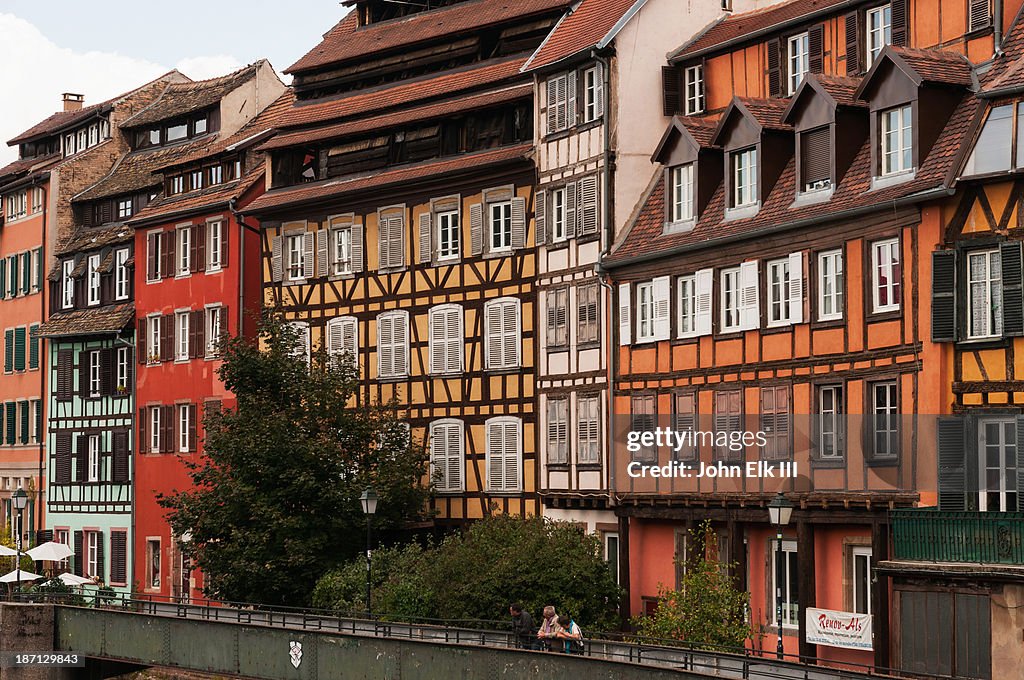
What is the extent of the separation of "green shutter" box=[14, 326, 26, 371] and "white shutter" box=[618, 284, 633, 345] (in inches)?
1519

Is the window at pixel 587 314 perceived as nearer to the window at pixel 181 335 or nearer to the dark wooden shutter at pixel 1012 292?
the dark wooden shutter at pixel 1012 292

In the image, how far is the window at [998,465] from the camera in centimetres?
3291

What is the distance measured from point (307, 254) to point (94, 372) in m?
17.0

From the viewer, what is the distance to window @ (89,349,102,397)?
70.1 meters

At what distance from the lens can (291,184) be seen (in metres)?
57.5

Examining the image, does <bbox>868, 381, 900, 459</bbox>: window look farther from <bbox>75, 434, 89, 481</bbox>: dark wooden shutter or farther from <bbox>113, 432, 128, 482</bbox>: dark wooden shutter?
<bbox>75, 434, 89, 481</bbox>: dark wooden shutter

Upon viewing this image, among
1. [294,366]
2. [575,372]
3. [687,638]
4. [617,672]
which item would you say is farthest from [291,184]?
[617,672]

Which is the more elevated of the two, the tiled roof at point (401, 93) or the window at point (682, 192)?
the tiled roof at point (401, 93)

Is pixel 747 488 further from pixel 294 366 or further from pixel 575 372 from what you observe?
pixel 294 366

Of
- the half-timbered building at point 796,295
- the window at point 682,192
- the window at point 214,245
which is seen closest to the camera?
the half-timbered building at point 796,295

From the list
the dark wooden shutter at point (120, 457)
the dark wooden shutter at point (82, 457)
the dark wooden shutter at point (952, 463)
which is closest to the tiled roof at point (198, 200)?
the dark wooden shutter at point (120, 457)

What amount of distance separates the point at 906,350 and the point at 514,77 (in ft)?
57.4

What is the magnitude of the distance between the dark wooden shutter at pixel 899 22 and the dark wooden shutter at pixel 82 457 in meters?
40.1

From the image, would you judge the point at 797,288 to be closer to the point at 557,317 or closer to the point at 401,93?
the point at 557,317
